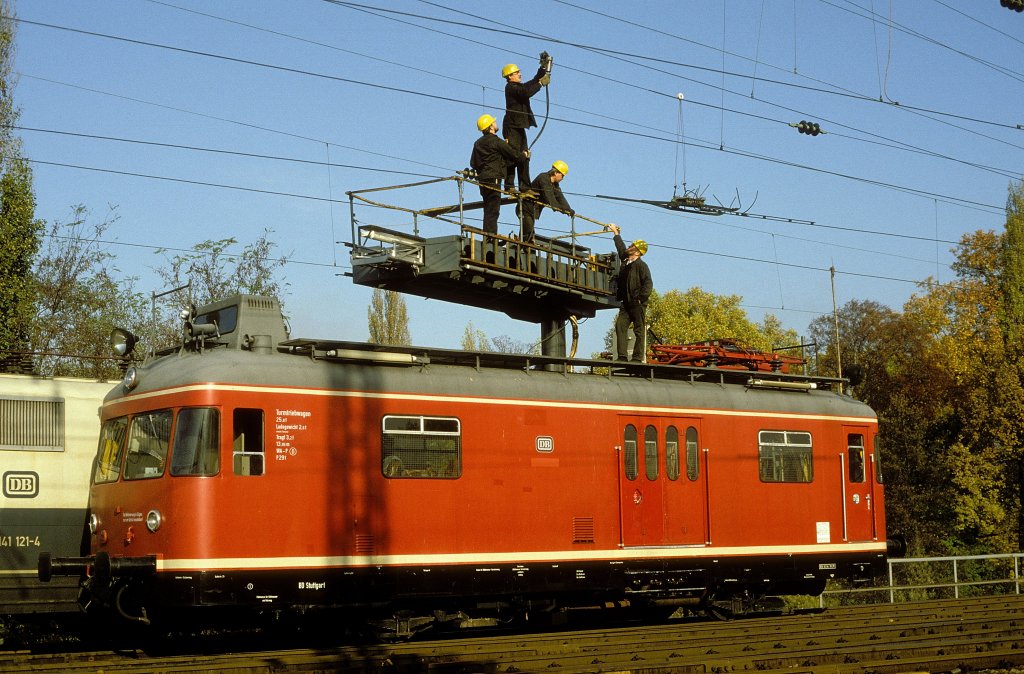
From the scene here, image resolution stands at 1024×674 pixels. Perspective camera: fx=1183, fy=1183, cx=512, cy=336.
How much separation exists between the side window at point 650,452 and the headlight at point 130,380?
693 cm

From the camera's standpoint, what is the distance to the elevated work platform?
16.9 m

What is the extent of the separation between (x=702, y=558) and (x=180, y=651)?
7425mm

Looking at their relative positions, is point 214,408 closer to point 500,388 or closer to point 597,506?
point 500,388

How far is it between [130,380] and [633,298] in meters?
7.88

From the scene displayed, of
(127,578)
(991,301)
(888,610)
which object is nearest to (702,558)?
(888,610)

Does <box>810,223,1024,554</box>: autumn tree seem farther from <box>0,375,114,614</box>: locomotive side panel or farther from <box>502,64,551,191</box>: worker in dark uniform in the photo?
<box>0,375,114,614</box>: locomotive side panel

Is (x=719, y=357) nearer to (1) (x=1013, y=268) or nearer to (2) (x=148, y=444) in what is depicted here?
(2) (x=148, y=444)

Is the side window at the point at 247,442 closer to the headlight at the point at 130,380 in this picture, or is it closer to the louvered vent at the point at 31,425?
the headlight at the point at 130,380

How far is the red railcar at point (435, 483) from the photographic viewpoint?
13.1 m

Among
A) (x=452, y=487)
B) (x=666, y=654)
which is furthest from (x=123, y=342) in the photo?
(x=666, y=654)

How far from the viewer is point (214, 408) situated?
13.1m

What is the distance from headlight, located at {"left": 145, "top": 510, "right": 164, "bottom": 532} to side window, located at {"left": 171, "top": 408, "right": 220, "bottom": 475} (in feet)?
1.60

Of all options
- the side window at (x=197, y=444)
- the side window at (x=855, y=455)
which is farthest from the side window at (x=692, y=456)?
the side window at (x=197, y=444)

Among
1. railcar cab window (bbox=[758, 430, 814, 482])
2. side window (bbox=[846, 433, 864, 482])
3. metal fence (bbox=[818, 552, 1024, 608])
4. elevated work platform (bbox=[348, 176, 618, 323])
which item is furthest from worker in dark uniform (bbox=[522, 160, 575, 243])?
metal fence (bbox=[818, 552, 1024, 608])
